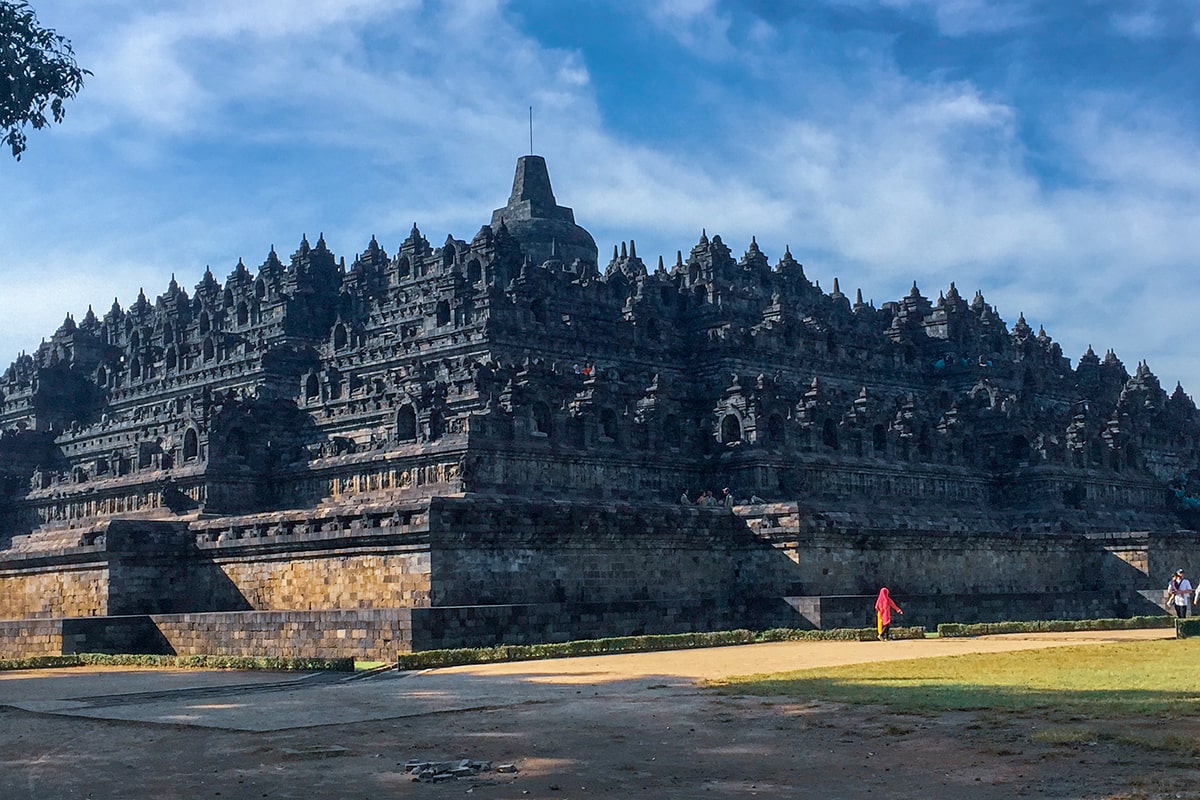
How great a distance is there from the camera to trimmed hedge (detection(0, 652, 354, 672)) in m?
32.5

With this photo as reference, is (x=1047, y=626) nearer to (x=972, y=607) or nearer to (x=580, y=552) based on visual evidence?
(x=972, y=607)

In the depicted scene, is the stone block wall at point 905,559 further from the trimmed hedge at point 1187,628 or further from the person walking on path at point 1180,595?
the trimmed hedge at point 1187,628

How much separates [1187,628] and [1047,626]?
510cm

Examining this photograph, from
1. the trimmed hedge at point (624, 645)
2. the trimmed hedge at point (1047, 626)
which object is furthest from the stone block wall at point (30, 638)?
the trimmed hedge at point (1047, 626)

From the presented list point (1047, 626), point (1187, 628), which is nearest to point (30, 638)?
point (1047, 626)

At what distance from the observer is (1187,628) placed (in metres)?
39.4

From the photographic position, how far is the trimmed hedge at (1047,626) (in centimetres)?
4212

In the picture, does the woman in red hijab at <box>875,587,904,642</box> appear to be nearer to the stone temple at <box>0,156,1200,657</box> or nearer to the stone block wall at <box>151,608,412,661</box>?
the stone temple at <box>0,156,1200,657</box>

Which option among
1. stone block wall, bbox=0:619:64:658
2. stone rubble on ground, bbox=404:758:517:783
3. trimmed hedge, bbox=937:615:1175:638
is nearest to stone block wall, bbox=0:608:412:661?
stone block wall, bbox=0:619:64:658

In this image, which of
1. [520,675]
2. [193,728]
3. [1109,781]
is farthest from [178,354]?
[1109,781]

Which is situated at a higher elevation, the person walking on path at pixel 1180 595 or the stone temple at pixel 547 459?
the stone temple at pixel 547 459

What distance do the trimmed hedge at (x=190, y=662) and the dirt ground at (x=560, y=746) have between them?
4.57 meters

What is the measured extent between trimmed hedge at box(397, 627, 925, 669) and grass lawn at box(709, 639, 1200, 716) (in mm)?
7482

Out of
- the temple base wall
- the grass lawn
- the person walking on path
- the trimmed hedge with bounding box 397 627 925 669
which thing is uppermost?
the temple base wall
